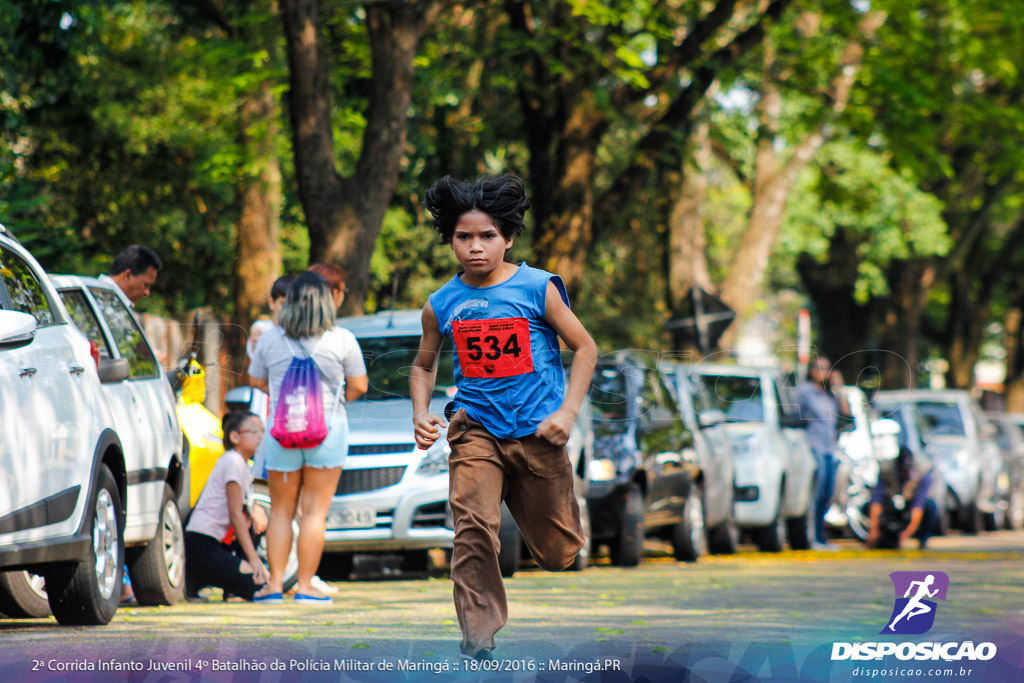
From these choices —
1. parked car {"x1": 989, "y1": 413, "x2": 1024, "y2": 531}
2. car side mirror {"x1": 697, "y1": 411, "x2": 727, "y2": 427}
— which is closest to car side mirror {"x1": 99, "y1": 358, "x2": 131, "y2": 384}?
car side mirror {"x1": 697, "y1": 411, "x2": 727, "y2": 427}

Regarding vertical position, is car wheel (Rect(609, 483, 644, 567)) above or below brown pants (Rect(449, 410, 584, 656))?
below

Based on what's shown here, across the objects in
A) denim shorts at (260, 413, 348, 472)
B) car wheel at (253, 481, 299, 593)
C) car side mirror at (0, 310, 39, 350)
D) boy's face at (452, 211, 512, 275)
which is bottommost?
car wheel at (253, 481, 299, 593)

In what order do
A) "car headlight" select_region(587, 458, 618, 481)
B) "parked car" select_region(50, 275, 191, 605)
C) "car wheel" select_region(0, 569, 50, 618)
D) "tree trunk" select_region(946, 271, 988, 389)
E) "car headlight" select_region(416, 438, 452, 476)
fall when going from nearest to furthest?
"car wheel" select_region(0, 569, 50, 618) < "parked car" select_region(50, 275, 191, 605) < "car headlight" select_region(416, 438, 452, 476) < "car headlight" select_region(587, 458, 618, 481) < "tree trunk" select_region(946, 271, 988, 389)

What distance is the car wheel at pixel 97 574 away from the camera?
276 inches

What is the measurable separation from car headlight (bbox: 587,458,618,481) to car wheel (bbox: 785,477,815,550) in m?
5.10

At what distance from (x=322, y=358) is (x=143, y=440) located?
3.41ft

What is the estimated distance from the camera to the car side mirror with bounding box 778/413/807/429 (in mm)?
16013

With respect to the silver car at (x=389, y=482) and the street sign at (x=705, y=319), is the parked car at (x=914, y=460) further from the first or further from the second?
the silver car at (x=389, y=482)

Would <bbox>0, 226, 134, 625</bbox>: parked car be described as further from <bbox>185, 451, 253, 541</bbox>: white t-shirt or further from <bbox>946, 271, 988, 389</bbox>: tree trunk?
<bbox>946, 271, 988, 389</bbox>: tree trunk

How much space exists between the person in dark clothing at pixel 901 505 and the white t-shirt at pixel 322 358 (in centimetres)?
941

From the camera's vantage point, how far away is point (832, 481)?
16734mm

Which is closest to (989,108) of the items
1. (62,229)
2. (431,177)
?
(431,177)

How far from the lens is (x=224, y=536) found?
938 centimetres

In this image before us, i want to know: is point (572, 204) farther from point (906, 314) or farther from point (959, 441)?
point (906, 314)
